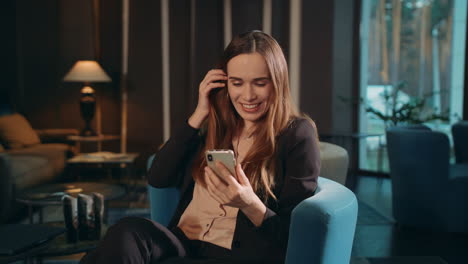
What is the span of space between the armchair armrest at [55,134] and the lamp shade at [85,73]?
0.63 metres

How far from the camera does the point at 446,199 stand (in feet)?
11.2

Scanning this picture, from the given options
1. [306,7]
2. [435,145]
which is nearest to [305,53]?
[306,7]

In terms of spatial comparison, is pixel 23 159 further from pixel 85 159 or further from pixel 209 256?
pixel 209 256

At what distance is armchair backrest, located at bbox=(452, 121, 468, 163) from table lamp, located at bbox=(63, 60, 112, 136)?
366cm

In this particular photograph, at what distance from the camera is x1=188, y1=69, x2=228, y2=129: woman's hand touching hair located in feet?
5.67

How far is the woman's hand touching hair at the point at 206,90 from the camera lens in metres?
1.73

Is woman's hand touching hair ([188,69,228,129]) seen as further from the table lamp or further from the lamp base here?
the lamp base

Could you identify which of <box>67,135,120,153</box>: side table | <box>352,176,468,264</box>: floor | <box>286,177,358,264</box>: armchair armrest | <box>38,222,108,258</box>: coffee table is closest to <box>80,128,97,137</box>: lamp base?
<box>67,135,120,153</box>: side table

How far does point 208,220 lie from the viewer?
1600 millimetres

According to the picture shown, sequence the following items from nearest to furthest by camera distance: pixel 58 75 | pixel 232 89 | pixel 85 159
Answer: pixel 232 89
pixel 85 159
pixel 58 75

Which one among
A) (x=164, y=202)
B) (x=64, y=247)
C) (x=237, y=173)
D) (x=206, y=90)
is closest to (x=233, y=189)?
(x=237, y=173)

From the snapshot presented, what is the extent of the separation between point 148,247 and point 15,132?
4030 mm

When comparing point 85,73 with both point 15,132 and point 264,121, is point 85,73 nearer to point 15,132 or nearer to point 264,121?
point 15,132

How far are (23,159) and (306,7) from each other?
3646 mm
